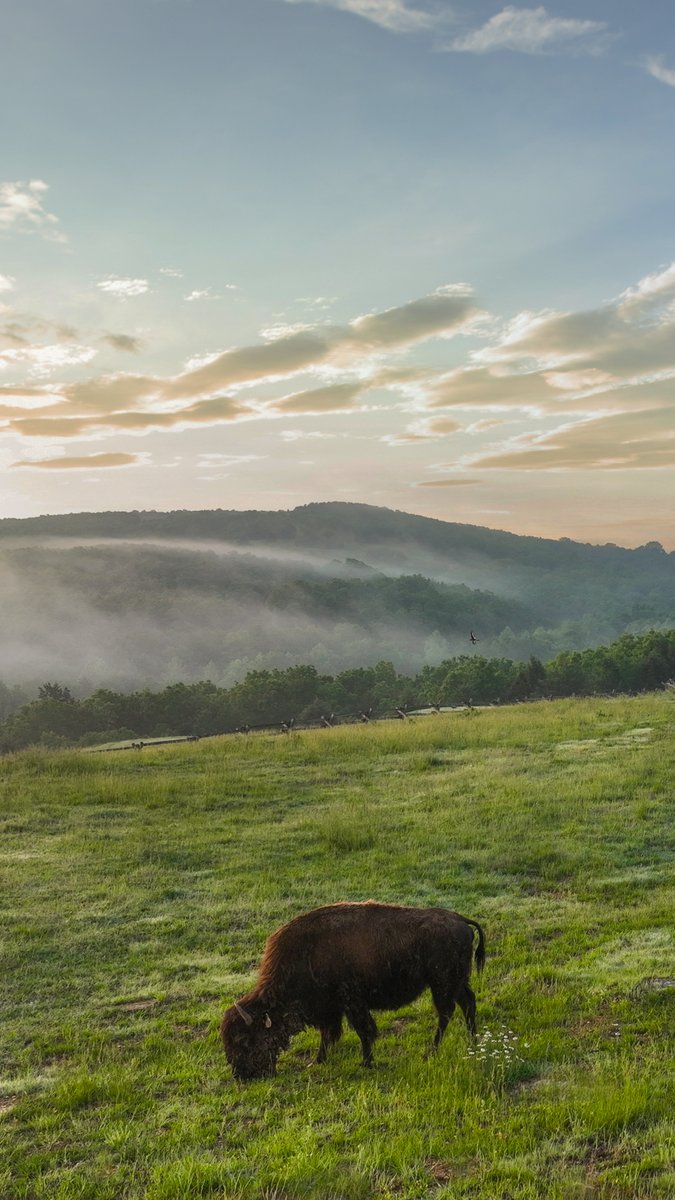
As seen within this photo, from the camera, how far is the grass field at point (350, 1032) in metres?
5.96

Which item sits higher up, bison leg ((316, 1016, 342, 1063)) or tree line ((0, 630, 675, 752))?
bison leg ((316, 1016, 342, 1063))

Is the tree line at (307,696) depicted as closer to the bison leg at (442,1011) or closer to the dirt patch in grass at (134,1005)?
the dirt patch in grass at (134,1005)

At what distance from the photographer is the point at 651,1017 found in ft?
26.6

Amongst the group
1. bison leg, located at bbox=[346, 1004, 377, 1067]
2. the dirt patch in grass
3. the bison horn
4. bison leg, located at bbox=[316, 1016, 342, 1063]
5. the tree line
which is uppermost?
the bison horn

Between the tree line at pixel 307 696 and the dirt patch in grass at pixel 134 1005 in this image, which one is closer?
the dirt patch in grass at pixel 134 1005

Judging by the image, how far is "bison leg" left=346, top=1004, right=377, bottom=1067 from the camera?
307 inches

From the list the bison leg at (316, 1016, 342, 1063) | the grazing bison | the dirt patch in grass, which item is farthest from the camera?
the dirt patch in grass

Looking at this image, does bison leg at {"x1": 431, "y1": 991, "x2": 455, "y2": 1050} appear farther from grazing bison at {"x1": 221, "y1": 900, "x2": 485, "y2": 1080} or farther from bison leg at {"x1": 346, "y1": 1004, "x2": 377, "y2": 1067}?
bison leg at {"x1": 346, "y1": 1004, "x2": 377, "y2": 1067}

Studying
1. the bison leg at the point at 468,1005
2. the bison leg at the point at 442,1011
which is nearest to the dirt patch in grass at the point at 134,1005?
the bison leg at the point at 442,1011

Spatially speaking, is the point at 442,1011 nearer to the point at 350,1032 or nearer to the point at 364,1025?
the point at 364,1025

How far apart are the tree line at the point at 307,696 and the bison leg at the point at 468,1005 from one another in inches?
2621

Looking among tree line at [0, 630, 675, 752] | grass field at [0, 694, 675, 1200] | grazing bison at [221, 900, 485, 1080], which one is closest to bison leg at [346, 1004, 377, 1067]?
grazing bison at [221, 900, 485, 1080]

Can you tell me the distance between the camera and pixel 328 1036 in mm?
8078

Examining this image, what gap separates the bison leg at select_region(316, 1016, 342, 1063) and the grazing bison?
0.01 meters
